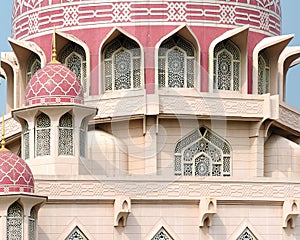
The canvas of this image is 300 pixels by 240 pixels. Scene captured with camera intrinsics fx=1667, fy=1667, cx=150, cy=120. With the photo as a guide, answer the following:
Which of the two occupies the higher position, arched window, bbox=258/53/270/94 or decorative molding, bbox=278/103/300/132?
arched window, bbox=258/53/270/94

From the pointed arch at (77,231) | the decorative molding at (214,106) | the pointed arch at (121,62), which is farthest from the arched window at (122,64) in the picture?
the pointed arch at (77,231)

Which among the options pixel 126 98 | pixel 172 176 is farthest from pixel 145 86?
pixel 172 176

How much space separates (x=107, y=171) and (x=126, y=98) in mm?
2008

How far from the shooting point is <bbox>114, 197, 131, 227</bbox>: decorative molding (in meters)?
37.0

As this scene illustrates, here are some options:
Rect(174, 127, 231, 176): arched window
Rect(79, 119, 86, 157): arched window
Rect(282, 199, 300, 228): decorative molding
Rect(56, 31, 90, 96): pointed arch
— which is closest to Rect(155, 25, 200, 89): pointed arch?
Rect(174, 127, 231, 176): arched window

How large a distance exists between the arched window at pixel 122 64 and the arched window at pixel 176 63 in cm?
58

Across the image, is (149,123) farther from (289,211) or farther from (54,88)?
(289,211)

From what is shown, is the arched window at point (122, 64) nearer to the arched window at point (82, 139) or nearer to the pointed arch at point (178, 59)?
the pointed arch at point (178, 59)

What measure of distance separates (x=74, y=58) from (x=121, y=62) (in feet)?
4.36

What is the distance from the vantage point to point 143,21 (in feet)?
137

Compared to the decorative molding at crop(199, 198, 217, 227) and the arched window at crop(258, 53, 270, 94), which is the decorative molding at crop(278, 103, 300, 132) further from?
the decorative molding at crop(199, 198, 217, 227)

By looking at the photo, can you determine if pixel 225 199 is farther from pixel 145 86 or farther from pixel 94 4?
pixel 94 4

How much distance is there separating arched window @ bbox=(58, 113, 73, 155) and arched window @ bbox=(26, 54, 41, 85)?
5197 millimetres

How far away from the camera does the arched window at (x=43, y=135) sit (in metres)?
37.8
